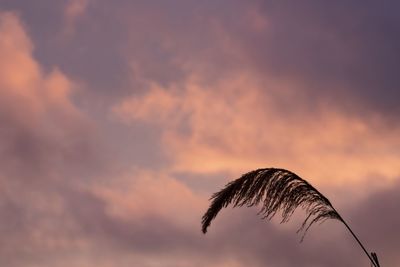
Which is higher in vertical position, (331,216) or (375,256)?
(331,216)

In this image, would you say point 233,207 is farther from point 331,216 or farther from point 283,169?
point 331,216

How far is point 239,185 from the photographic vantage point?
9.68 meters

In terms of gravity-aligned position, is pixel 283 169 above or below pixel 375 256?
above

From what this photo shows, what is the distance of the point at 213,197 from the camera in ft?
31.9

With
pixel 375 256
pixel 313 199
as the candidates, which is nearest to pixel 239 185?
pixel 313 199

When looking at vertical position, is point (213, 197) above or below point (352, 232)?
above

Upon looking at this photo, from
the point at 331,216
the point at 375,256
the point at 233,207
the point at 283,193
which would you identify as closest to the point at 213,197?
the point at 233,207

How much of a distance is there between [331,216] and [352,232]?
2.08 feet

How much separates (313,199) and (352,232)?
2.76 ft

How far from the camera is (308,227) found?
9781mm

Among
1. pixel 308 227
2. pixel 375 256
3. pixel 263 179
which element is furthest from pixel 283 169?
pixel 375 256

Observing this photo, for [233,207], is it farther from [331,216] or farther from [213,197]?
[331,216]

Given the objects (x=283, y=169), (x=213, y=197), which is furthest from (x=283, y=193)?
(x=213, y=197)

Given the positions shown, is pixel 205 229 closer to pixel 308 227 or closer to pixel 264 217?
pixel 264 217
